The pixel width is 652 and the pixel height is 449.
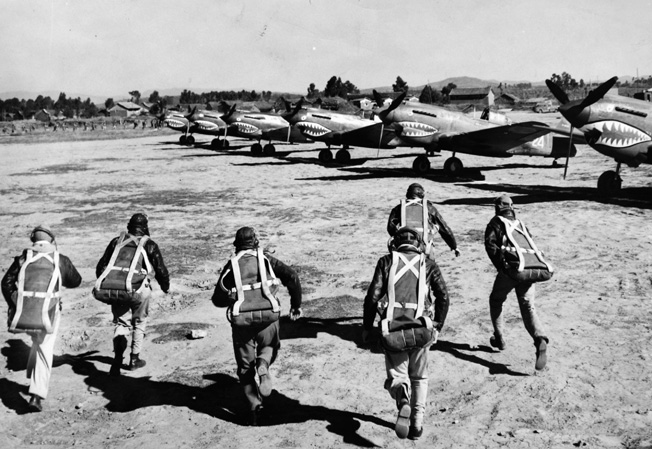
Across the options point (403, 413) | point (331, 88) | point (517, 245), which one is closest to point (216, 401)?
point (403, 413)

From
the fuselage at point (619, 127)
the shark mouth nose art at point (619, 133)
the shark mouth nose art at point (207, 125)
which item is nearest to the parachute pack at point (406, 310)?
the fuselage at point (619, 127)

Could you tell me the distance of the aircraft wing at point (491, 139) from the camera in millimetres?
21484

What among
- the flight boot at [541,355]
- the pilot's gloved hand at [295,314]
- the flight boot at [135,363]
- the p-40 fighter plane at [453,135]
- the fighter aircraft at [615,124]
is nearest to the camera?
the pilot's gloved hand at [295,314]

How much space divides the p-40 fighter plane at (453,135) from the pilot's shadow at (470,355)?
15813mm

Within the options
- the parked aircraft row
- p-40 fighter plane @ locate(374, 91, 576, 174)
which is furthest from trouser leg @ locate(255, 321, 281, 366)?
p-40 fighter plane @ locate(374, 91, 576, 174)

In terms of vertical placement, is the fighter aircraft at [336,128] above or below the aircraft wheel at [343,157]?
above

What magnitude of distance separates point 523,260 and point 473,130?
17.4 m

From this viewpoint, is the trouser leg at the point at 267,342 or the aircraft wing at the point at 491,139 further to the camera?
the aircraft wing at the point at 491,139

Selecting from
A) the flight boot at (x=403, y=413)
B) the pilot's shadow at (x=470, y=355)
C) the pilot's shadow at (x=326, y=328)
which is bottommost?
the pilot's shadow at (x=326, y=328)

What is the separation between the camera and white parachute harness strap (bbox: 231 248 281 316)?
535cm

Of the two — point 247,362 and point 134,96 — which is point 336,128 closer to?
point 247,362

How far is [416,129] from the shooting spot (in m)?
22.8

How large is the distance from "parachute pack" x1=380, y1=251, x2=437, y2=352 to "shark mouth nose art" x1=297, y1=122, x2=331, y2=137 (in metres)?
23.5

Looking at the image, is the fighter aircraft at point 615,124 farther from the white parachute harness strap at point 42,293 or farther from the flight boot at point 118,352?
the white parachute harness strap at point 42,293
